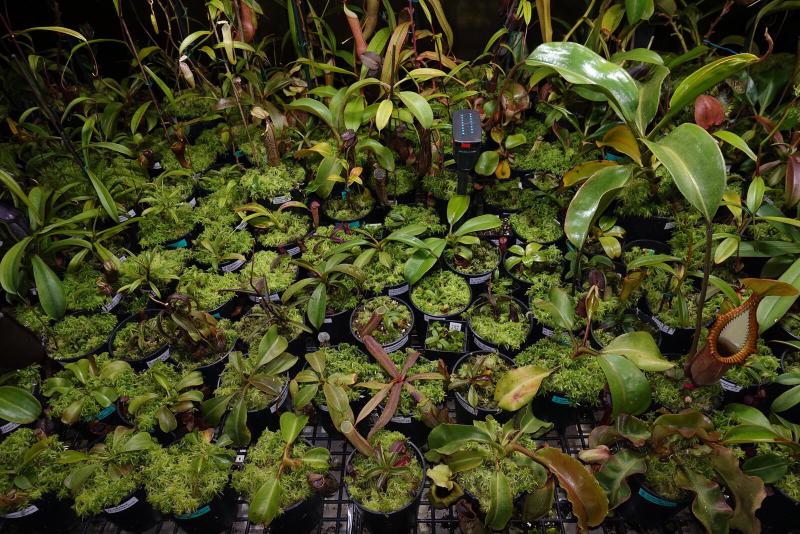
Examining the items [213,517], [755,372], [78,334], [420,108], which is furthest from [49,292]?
[755,372]

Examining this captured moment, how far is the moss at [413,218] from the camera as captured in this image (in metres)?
2.07

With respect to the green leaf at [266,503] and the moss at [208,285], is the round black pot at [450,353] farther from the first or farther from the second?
the moss at [208,285]

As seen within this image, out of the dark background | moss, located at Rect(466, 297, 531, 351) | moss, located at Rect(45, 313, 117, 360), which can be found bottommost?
moss, located at Rect(466, 297, 531, 351)

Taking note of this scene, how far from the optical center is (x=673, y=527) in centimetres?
155

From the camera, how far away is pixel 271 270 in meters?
1.99

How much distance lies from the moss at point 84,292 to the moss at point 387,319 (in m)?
0.95

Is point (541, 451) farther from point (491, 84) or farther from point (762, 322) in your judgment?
point (491, 84)

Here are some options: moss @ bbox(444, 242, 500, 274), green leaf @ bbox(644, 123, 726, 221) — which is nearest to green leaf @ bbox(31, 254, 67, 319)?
moss @ bbox(444, 242, 500, 274)

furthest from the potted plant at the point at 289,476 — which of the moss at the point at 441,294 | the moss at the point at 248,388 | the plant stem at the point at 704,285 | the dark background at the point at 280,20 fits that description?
the dark background at the point at 280,20

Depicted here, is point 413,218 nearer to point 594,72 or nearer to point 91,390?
point 594,72

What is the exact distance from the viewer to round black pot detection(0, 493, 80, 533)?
1509 mm

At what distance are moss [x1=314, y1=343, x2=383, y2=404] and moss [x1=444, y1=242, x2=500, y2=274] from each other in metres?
0.50

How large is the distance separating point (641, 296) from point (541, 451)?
82cm

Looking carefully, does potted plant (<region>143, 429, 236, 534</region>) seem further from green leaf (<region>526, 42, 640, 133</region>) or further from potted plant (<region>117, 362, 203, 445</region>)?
green leaf (<region>526, 42, 640, 133</region>)
